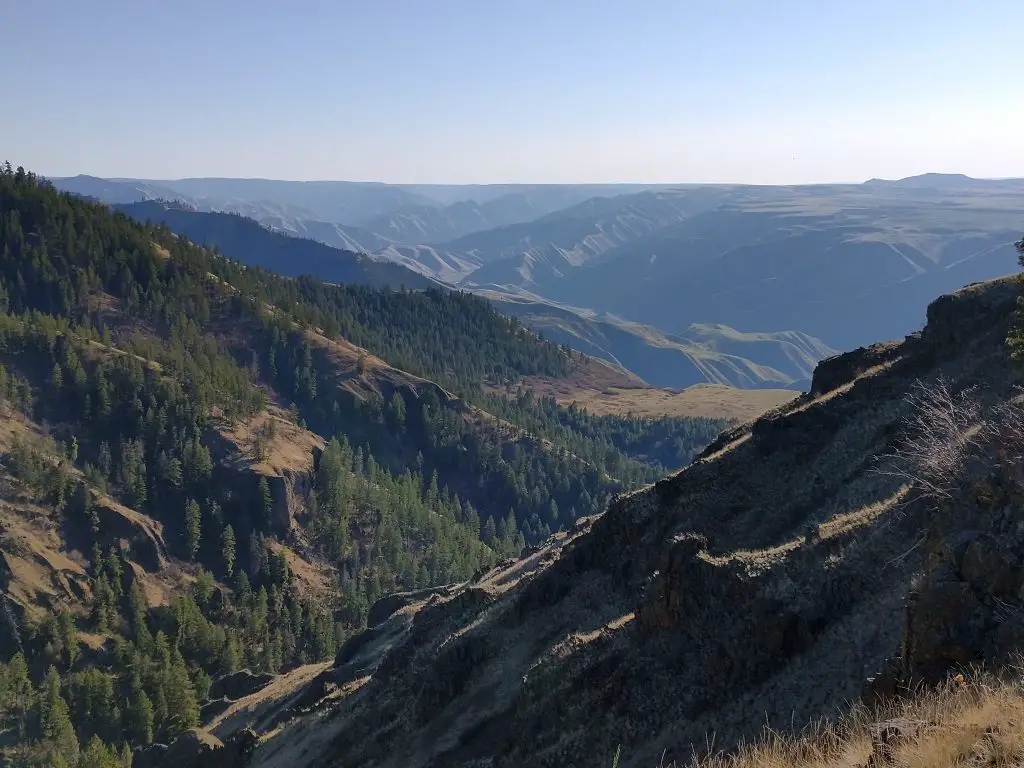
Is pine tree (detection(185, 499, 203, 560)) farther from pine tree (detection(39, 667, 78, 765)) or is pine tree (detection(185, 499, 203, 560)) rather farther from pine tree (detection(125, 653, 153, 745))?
pine tree (detection(125, 653, 153, 745))

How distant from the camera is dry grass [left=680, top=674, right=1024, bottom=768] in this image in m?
10.4

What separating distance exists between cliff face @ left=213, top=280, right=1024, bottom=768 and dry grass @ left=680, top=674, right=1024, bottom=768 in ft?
15.2

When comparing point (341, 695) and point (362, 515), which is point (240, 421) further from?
point (341, 695)

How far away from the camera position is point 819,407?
4716 cm

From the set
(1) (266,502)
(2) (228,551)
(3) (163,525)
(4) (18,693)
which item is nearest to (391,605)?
(4) (18,693)

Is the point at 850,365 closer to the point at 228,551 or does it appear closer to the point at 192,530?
the point at 228,551

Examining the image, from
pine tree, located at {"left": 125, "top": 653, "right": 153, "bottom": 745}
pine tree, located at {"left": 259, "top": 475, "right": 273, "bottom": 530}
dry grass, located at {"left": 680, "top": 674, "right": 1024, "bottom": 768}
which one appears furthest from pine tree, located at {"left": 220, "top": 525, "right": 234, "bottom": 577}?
dry grass, located at {"left": 680, "top": 674, "right": 1024, "bottom": 768}

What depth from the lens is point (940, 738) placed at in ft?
35.8

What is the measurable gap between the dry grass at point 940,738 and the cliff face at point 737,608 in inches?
182

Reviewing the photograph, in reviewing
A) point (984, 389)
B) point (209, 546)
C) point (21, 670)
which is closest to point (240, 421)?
point (209, 546)

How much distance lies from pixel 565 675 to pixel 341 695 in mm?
30459

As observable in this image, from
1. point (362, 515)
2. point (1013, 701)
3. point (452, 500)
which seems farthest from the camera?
point (452, 500)

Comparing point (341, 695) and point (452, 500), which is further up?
point (341, 695)

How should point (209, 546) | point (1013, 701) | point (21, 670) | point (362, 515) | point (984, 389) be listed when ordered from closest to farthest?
point (1013, 701) < point (984, 389) < point (21, 670) < point (209, 546) < point (362, 515)
